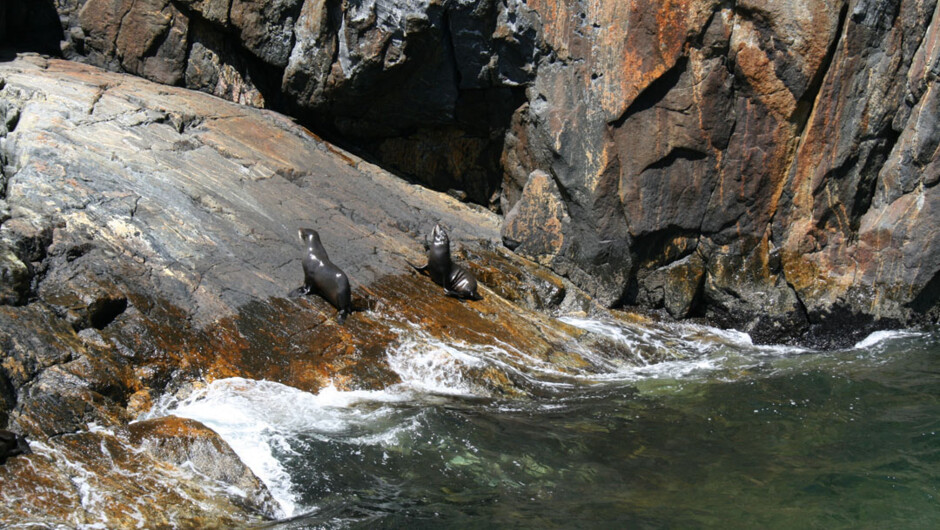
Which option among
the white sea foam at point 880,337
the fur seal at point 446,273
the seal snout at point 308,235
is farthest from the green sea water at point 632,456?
the seal snout at point 308,235

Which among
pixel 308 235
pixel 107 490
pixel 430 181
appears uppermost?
pixel 430 181

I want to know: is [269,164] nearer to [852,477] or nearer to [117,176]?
[117,176]

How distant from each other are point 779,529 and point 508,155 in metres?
7.19

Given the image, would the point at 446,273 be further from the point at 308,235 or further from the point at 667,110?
the point at 667,110

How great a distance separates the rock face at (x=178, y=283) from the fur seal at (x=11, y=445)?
→ 0.21 ft

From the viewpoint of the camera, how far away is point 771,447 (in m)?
5.20

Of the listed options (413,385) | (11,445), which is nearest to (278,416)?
(413,385)

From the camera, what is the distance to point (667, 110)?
859 centimetres

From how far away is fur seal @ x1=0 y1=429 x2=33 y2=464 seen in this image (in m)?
4.19

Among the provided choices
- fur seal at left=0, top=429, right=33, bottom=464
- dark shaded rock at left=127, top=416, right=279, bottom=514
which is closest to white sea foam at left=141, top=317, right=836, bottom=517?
dark shaded rock at left=127, top=416, right=279, bottom=514

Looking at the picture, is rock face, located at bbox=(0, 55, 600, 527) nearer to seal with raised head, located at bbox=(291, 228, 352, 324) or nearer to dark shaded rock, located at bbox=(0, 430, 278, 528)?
dark shaded rock, located at bbox=(0, 430, 278, 528)

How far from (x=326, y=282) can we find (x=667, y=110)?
4.51 metres

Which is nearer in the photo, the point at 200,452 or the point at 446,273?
the point at 200,452

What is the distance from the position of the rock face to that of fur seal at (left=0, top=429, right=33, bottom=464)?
0.21 feet
